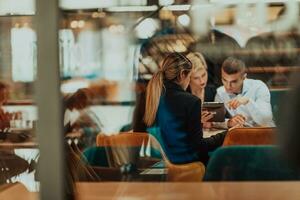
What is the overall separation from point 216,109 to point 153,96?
0.38m

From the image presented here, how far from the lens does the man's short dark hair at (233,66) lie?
290 centimetres

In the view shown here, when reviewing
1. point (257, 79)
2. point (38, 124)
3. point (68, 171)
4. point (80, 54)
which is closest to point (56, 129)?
point (38, 124)

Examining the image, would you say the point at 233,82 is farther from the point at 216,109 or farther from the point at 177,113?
the point at 177,113

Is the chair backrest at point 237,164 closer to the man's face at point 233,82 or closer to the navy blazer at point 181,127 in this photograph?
the navy blazer at point 181,127

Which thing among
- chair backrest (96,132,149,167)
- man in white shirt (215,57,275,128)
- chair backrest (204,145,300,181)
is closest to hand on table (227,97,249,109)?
man in white shirt (215,57,275,128)

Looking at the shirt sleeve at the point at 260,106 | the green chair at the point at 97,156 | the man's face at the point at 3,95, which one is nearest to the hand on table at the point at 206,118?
the shirt sleeve at the point at 260,106

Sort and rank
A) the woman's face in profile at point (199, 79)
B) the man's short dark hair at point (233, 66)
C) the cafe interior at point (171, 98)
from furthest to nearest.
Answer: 1. the woman's face in profile at point (199, 79)
2. the man's short dark hair at point (233, 66)
3. the cafe interior at point (171, 98)

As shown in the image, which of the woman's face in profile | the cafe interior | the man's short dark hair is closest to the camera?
the cafe interior

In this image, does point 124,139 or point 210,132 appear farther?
point 124,139

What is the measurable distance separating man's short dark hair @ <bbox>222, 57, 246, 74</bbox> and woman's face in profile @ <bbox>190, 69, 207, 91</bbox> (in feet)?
0.42

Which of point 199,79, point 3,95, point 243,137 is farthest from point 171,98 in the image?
point 3,95

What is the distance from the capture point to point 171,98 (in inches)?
124

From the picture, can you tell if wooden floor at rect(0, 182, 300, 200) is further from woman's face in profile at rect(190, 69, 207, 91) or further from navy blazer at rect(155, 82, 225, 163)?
woman's face in profile at rect(190, 69, 207, 91)

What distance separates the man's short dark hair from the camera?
9.52ft
